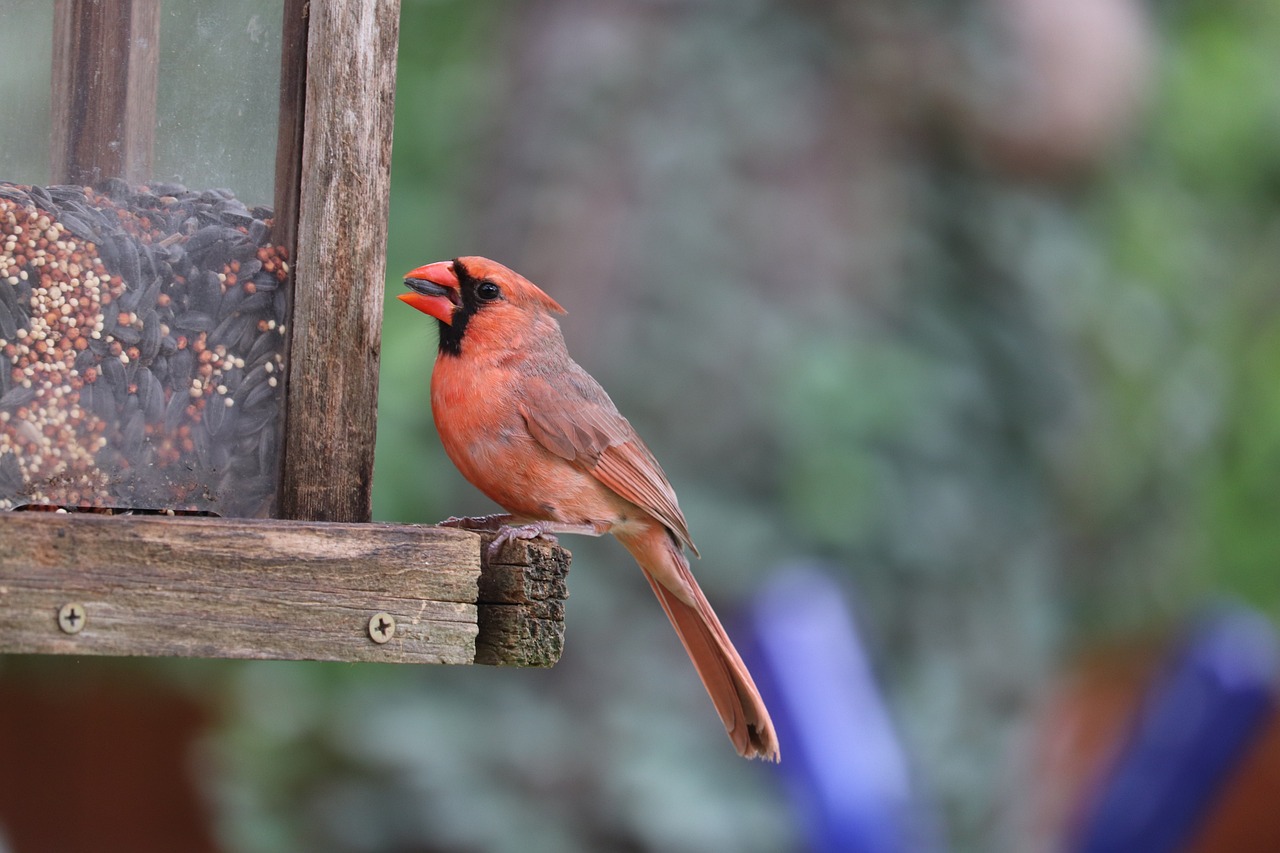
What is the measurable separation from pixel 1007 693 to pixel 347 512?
2.72 m

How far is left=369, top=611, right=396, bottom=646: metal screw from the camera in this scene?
192cm

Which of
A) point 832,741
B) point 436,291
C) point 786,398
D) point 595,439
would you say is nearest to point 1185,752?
point 832,741

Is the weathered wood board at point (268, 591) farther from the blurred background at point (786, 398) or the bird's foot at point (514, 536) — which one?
the blurred background at point (786, 398)

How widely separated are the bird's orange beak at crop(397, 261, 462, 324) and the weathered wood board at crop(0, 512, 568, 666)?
772 millimetres

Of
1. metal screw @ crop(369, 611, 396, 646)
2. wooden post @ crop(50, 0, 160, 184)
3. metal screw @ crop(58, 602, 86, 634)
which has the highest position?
wooden post @ crop(50, 0, 160, 184)

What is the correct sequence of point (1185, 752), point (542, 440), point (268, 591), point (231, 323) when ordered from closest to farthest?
point (268, 591)
point (231, 323)
point (542, 440)
point (1185, 752)

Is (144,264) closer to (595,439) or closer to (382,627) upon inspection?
(382,627)

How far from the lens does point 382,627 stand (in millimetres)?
1924

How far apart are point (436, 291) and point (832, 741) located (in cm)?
124

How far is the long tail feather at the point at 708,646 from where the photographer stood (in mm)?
2744

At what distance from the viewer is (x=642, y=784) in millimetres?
3967

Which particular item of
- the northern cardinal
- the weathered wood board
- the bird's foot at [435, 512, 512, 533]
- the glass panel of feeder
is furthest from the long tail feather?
the glass panel of feeder

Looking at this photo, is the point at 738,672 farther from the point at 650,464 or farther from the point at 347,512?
the point at 347,512

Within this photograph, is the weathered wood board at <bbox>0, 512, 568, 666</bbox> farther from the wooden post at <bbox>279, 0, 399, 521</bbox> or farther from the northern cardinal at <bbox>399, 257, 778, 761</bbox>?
the northern cardinal at <bbox>399, 257, 778, 761</bbox>
